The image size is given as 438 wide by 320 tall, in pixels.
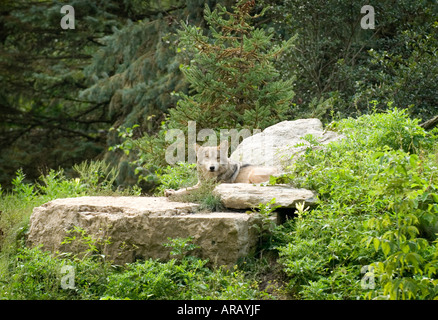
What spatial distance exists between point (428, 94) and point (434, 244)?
679 cm

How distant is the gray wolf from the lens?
7.26m

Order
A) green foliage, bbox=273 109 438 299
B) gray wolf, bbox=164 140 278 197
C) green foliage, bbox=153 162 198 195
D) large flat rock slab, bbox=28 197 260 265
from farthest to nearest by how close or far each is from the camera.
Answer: green foliage, bbox=153 162 198 195, gray wolf, bbox=164 140 278 197, large flat rock slab, bbox=28 197 260 265, green foliage, bbox=273 109 438 299

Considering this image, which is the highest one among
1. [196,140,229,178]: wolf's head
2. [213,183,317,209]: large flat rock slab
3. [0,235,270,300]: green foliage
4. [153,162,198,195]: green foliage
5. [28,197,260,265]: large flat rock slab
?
[196,140,229,178]: wolf's head

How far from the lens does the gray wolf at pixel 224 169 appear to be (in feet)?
23.8

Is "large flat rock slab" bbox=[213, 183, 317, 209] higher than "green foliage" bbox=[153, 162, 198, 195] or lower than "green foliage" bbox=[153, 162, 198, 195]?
lower

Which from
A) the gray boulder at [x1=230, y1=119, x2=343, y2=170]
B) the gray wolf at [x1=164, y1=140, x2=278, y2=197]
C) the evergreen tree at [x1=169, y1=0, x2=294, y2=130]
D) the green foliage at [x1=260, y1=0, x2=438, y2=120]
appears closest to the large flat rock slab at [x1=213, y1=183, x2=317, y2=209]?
the gray wolf at [x1=164, y1=140, x2=278, y2=197]

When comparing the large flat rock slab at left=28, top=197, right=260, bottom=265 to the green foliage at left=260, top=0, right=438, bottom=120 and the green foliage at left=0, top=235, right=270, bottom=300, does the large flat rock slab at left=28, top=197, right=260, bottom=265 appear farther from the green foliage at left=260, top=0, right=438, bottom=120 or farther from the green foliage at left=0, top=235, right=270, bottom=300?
the green foliage at left=260, top=0, right=438, bottom=120

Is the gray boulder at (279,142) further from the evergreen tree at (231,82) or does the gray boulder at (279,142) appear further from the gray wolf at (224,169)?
the evergreen tree at (231,82)

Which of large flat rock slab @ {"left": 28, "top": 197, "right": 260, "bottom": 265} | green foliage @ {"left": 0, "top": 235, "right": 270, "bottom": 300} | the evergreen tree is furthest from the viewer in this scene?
the evergreen tree

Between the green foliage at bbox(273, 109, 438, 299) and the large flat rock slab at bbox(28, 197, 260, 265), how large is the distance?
1.75 feet

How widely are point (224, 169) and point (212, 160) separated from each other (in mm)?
218

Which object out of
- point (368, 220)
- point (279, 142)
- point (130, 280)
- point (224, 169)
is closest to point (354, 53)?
point (279, 142)

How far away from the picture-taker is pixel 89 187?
934cm

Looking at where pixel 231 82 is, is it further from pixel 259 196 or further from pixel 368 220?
pixel 368 220
